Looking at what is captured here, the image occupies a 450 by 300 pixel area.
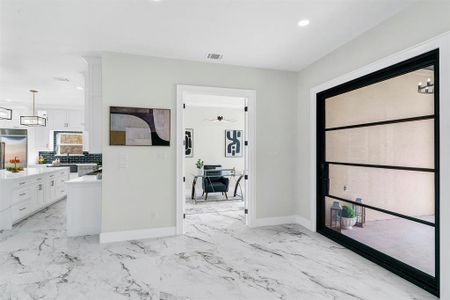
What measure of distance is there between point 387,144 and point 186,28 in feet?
8.61

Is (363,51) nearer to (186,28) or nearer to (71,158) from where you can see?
(186,28)

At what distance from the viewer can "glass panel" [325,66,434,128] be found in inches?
90.7

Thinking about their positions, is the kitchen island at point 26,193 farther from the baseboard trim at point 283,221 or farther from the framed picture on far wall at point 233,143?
the framed picture on far wall at point 233,143

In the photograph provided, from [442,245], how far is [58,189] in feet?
22.5

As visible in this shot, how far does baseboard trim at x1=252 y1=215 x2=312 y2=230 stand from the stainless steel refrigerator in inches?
278

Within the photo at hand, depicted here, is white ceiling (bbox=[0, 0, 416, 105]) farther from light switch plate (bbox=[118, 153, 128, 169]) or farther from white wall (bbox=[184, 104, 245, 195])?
white wall (bbox=[184, 104, 245, 195])

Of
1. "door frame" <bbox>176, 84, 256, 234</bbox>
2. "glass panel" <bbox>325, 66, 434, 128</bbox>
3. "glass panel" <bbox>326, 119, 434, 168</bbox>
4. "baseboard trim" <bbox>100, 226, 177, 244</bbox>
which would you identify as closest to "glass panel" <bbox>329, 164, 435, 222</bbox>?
"glass panel" <bbox>326, 119, 434, 168</bbox>

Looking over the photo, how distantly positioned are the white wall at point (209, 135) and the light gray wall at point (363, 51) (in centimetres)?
363

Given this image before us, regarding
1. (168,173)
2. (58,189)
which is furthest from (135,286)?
(58,189)

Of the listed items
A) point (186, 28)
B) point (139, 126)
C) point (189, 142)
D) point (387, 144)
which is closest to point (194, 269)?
point (139, 126)

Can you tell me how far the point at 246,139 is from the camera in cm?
397

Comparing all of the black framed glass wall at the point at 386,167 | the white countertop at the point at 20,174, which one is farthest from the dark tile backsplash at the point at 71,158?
the black framed glass wall at the point at 386,167

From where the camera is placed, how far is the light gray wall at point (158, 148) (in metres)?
3.30

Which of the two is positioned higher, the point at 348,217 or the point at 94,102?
the point at 94,102
